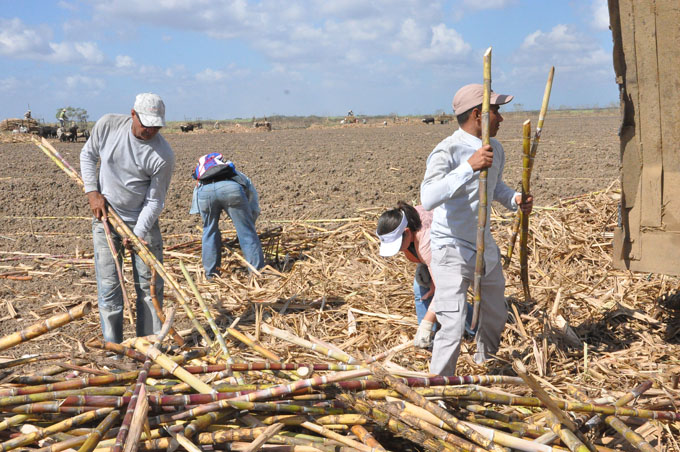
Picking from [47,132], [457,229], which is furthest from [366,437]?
[47,132]

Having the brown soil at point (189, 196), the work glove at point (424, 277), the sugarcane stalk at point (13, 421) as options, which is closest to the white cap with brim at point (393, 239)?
the work glove at point (424, 277)

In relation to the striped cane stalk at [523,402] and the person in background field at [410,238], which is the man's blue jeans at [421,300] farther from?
the striped cane stalk at [523,402]

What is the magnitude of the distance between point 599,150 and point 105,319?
1555cm

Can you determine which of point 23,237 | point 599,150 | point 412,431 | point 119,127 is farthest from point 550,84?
point 599,150

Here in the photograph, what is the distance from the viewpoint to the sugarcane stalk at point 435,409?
8.07 feet

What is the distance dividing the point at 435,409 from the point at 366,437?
12.9 inches

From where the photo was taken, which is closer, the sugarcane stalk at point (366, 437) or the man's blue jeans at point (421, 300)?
the sugarcane stalk at point (366, 437)

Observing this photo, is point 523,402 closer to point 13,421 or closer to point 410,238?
point 410,238

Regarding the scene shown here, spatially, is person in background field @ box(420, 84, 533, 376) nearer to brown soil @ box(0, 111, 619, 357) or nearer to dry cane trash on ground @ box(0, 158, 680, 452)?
dry cane trash on ground @ box(0, 158, 680, 452)

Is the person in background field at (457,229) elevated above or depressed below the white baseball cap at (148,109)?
below

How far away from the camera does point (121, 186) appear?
4387 mm

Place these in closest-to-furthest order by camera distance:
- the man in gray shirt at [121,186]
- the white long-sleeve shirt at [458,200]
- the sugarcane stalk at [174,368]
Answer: the sugarcane stalk at [174,368]
the white long-sleeve shirt at [458,200]
the man in gray shirt at [121,186]

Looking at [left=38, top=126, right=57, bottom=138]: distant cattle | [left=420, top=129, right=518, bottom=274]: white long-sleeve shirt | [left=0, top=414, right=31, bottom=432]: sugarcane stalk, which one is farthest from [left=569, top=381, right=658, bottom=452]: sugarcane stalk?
[left=38, top=126, right=57, bottom=138]: distant cattle

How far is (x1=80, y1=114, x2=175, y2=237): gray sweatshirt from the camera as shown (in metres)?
4.31
